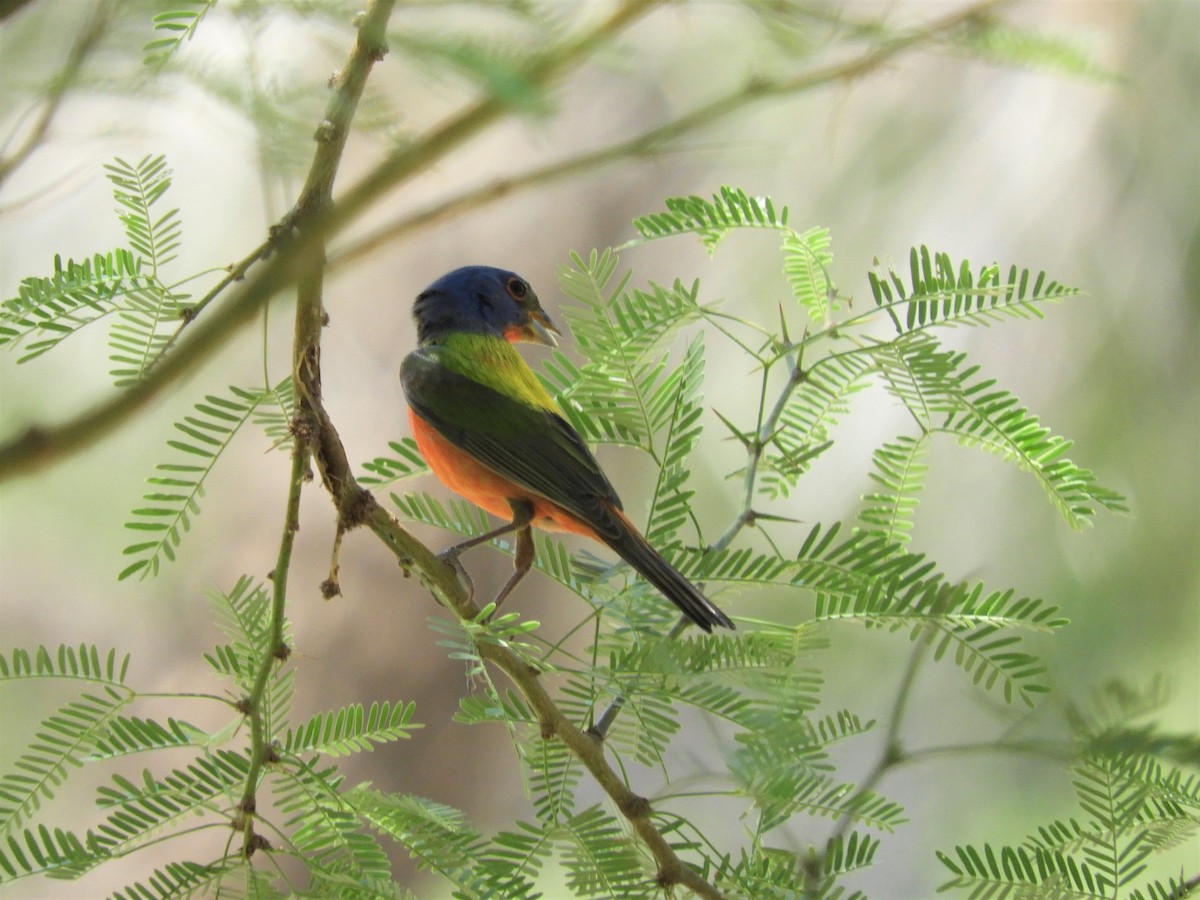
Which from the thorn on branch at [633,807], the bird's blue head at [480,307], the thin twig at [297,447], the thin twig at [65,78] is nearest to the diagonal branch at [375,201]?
the thin twig at [65,78]

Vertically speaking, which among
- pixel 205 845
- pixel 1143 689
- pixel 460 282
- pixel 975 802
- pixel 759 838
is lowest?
pixel 975 802

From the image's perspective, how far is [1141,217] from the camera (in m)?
5.67

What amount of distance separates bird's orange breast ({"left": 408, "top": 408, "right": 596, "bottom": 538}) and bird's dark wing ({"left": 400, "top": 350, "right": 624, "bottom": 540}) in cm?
3

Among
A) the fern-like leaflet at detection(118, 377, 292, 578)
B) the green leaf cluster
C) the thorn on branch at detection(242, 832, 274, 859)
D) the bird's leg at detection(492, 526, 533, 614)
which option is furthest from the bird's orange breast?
the thorn on branch at detection(242, 832, 274, 859)

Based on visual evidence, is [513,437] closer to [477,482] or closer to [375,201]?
[477,482]

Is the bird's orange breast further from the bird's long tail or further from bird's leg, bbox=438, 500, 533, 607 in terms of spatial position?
the bird's long tail

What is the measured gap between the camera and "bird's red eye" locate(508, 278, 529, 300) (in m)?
4.05

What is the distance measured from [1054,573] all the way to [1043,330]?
126cm

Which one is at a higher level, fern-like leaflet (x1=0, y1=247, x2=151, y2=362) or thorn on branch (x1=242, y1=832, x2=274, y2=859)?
fern-like leaflet (x1=0, y1=247, x2=151, y2=362)

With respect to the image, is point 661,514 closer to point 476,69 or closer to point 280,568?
point 280,568

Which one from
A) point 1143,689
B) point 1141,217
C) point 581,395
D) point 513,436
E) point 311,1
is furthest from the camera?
point 1141,217

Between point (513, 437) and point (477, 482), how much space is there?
6.1 inches

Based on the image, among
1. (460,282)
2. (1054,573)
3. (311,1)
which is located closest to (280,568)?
(311,1)

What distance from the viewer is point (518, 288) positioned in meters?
4.07
